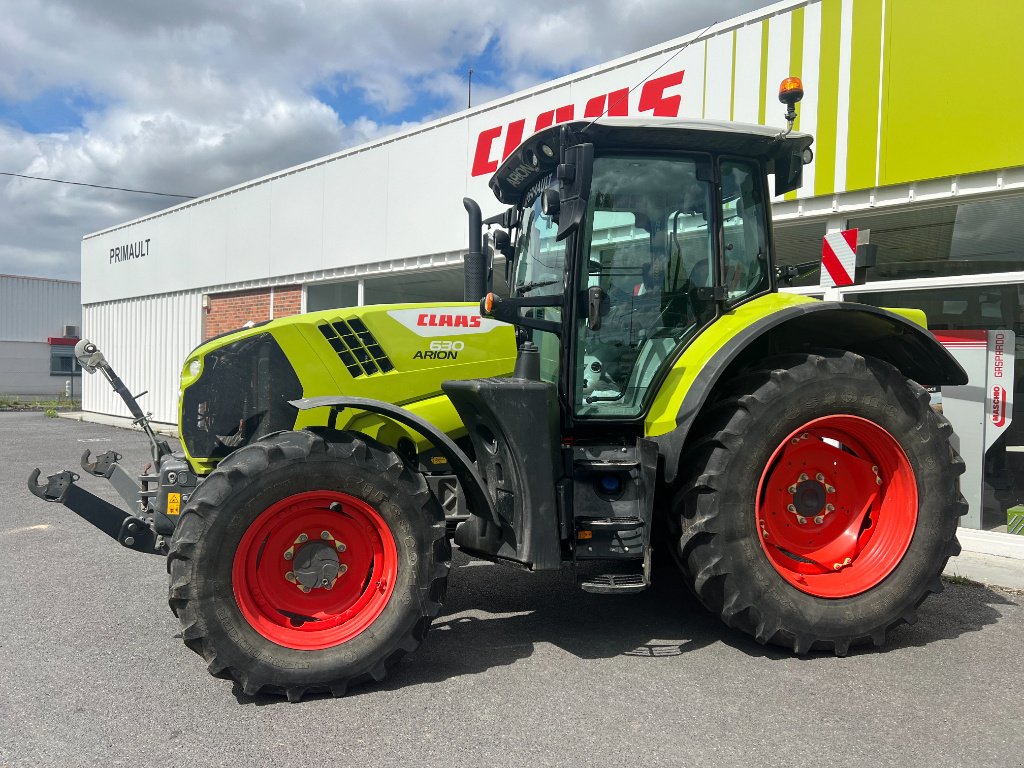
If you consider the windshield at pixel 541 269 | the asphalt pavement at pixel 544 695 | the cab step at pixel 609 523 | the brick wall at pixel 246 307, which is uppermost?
the brick wall at pixel 246 307

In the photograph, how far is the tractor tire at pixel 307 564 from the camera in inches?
124

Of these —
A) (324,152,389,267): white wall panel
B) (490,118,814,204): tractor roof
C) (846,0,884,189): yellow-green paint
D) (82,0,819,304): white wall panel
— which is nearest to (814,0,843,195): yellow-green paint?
(846,0,884,189): yellow-green paint

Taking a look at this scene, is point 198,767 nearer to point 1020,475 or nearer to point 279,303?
point 1020,475

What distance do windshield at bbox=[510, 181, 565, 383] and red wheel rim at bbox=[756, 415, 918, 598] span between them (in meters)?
1.21

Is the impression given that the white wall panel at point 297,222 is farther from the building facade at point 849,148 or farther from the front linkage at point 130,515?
the front linkage at point 130,515

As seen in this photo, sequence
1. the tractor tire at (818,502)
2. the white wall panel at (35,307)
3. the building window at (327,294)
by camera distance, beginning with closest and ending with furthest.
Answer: the tractor tire at (818,502) → the building window at (327,294) → the white wall panel at (35,307)

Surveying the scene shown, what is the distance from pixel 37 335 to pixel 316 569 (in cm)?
4449

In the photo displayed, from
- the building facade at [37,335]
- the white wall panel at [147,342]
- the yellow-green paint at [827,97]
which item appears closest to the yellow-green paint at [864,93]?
the yellow-green paint at [827,97]

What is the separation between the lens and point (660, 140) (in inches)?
151

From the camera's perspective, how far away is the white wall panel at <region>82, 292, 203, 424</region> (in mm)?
16172

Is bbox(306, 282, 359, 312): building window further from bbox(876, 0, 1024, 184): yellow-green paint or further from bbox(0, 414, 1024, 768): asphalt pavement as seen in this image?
bbox(876, 0, 1024, 184): yellow-green paint

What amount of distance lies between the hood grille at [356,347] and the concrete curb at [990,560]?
159 inches

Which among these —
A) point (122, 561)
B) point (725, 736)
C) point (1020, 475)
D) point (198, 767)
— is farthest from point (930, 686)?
point (122, 561)

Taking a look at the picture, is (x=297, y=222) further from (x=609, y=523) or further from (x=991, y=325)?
(x=609, y=523)
